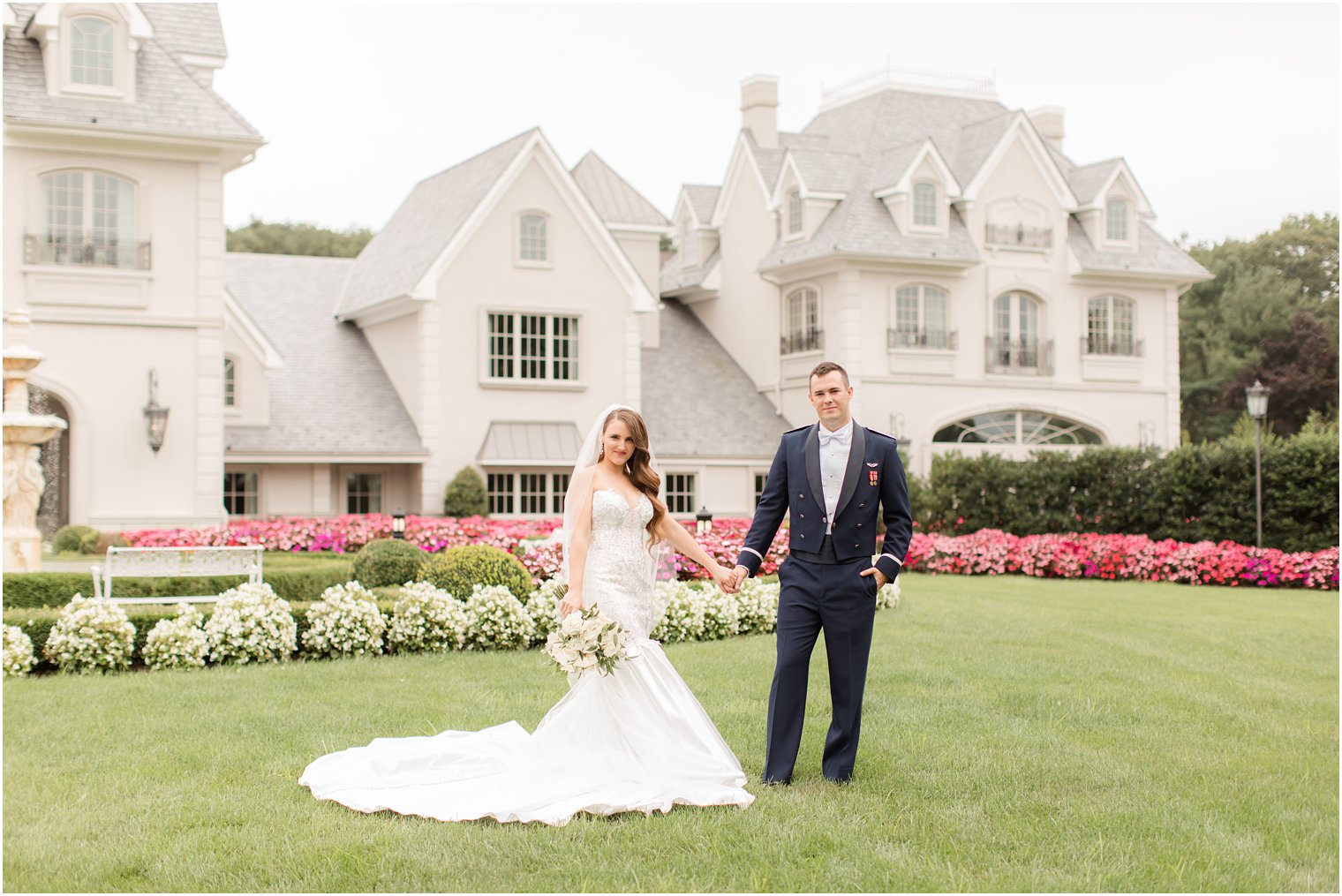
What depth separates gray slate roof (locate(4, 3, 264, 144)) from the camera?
22438 mm

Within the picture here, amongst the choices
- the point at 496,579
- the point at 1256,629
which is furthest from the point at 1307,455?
the point at 496,579

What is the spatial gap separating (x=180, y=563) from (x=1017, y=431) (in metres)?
23.6

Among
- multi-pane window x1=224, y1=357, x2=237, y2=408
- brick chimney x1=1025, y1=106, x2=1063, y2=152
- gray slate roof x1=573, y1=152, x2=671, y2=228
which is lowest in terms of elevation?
multi-pane window x1=224, y1=357, x2=237, y2=408

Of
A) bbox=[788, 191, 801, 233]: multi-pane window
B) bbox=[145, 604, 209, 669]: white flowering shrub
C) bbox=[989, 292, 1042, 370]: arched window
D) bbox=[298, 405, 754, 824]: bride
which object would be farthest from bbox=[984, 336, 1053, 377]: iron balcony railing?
bbox=[298, 405, 754, 824]: bride

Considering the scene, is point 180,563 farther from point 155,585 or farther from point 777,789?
point 777,789

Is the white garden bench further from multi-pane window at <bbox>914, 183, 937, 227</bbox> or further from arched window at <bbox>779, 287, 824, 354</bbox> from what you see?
multi-pane window at <bbox>914, 183, 937, 227</bbox>

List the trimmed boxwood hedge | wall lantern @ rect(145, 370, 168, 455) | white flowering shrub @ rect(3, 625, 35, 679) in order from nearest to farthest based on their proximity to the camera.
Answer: white flowering shrub @ rect(3, 625, 35, 679)
the trimmed boxwood hedge
wall lantern @ rect(145, 370, 168, 455)

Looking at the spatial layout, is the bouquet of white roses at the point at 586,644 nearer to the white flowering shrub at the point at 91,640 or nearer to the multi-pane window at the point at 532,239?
the white flowering shrub at the point at 91,640

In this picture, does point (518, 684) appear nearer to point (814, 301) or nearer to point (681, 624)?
point (681, 624)

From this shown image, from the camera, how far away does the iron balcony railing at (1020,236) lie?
107ft

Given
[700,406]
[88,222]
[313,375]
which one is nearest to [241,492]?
[313,375]

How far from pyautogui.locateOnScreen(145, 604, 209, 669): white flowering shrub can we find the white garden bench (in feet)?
5.76

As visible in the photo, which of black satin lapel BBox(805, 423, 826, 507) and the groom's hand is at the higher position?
black satin lapel BBox(805, 423, 826, 507)

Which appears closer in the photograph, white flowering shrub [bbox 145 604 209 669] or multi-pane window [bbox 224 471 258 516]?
white flowering shrub [bbox 145 604 209 669]
